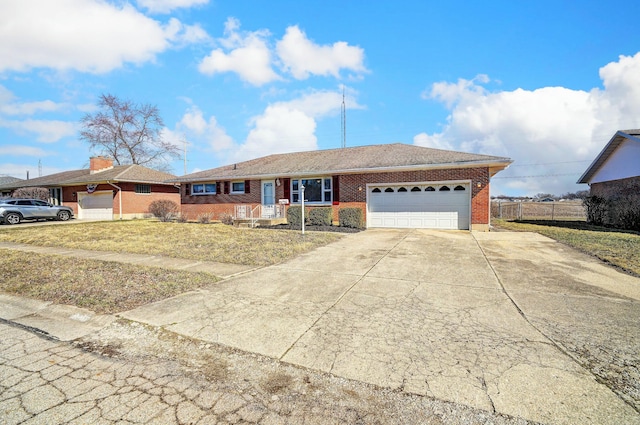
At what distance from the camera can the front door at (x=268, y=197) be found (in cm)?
1781

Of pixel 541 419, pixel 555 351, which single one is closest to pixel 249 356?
pixel 541 419

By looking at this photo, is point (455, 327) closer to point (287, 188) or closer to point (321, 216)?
point (321, 216)

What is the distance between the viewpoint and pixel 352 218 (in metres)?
14.6

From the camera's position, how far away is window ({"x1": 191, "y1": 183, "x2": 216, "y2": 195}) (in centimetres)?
2033

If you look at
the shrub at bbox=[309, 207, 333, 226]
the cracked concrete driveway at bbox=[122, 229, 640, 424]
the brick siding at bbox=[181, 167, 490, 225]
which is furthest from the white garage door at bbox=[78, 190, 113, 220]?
the cracked concrete driveway at bbox=[122, 229, 640, 424]

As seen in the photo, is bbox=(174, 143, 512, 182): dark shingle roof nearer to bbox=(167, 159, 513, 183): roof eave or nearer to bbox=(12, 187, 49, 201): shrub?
bbox=(167, 159, 513, 183): roof eave

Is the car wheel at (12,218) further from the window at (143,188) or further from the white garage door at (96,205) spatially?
the window at (143,188)

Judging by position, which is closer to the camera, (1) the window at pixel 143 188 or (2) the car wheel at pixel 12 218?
(2) the car wheel at pixel 12 218

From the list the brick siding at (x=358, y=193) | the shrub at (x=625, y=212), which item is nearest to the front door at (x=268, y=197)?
the brick siding at (x=358, y=193)

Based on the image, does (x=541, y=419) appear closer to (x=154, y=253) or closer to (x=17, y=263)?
(x=154, y=253)

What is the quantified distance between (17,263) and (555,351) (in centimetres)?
1091

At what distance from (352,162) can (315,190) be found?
8.48ft

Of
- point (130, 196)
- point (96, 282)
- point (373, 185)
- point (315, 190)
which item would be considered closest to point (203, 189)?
point (130, 196)

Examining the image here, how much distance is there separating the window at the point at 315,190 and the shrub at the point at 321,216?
1.72 m
